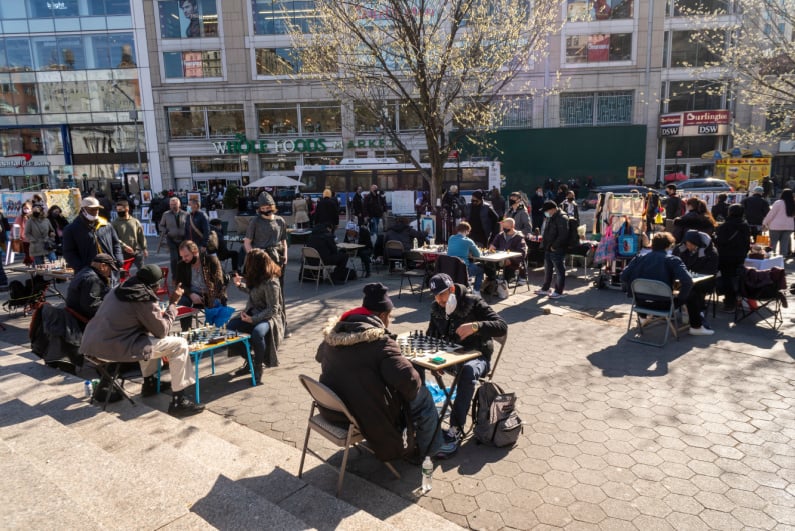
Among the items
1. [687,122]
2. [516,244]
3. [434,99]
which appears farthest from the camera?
[687,122]

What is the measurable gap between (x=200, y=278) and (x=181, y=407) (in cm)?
252

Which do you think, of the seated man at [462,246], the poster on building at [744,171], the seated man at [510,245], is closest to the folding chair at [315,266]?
the seated man at [462,246]

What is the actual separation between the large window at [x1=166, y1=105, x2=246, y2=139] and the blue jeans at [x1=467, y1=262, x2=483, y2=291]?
103ft

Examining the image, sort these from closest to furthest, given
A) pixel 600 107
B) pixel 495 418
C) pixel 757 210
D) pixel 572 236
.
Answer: pixel 495 418
pixel 572 236
pixel 757 210
pixel 600 107

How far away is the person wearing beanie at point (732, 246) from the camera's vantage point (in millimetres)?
8312

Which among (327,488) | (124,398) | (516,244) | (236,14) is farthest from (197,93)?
(327,488)

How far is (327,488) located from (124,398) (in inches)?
115

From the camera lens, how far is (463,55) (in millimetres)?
13180

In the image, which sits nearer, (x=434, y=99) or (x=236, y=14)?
(x=434, y=99)

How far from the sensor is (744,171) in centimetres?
2691

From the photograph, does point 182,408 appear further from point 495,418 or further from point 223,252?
point 223,252

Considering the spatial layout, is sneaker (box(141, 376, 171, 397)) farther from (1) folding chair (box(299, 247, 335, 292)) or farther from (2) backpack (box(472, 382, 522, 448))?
(1) folding chair (box(299, 247, 335, 292))

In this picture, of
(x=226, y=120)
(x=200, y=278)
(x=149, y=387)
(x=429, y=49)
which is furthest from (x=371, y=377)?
(x=226, y=120)

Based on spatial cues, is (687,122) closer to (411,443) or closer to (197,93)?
(197,93)
